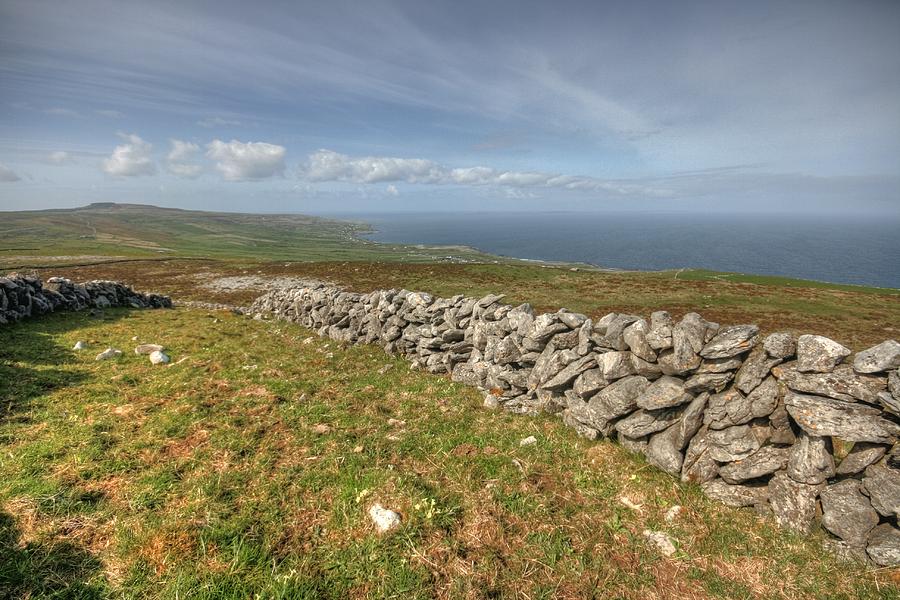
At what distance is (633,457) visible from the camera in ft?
24.0

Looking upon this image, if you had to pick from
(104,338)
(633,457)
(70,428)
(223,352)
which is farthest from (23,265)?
(633,457)

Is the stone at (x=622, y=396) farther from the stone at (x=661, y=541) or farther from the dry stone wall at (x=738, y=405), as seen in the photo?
the stone at (x=661, y=541)

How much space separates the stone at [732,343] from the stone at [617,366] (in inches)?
55.1

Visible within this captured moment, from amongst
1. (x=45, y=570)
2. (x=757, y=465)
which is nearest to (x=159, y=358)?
(x=45, y=570)

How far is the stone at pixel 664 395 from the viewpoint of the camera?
6.99 m

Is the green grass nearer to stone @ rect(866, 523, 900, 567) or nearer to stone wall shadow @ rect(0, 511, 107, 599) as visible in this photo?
stone wall shadow @ rect(0, 511, 107, 599)

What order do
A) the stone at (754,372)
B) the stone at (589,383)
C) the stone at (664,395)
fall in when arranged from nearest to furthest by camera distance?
the stone at (754,372), the stone at (664,395), the stone at (589,383)

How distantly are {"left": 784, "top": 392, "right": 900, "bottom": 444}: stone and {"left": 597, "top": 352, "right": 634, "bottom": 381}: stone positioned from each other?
2.66 meters

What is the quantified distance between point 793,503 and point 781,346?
2419mm

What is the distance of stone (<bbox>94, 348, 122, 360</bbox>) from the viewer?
37.1 ft

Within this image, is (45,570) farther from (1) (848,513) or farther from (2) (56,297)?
(2) (56,297)

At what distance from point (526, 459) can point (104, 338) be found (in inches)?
627

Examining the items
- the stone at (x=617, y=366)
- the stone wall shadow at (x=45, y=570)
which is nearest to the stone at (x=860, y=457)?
the stone at (x=617, y=366)

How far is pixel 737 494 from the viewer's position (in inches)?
241
